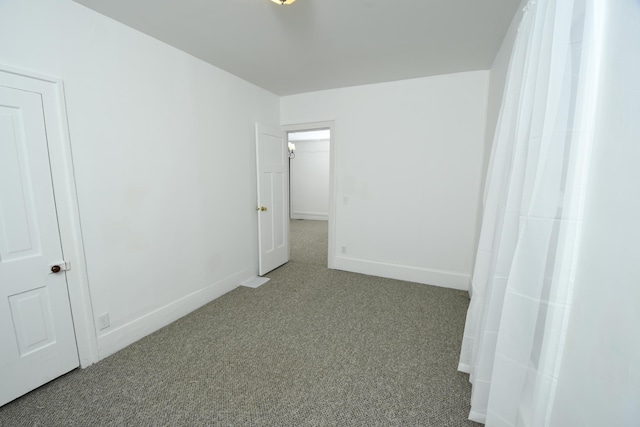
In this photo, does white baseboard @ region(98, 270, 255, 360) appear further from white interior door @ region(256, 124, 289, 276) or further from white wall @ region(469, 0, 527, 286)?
white wall @ region(469, 0, 527, 286)

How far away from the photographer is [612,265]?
0.73 m

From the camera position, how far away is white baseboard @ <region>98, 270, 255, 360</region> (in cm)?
197

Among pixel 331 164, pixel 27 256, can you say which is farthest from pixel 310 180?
pixel 27 256

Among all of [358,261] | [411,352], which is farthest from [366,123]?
[411,352]

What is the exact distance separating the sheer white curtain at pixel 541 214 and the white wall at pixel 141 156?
2.61 meters

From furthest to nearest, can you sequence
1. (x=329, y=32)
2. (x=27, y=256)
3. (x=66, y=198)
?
(x=329, y=32), (x=66, y=198), (x=27, y=256)

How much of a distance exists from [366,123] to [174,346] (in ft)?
10.8

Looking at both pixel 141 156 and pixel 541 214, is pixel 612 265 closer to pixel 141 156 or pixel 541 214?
pixel 541 214

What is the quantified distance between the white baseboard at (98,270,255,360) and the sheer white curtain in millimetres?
2578

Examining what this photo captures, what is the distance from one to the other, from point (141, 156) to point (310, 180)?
604cm

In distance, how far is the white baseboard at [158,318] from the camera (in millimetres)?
1969

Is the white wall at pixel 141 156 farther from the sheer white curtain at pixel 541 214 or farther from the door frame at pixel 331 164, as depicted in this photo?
the sheer white curtain at pixel 541 214

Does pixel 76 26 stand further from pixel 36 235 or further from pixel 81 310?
pixel 81 310

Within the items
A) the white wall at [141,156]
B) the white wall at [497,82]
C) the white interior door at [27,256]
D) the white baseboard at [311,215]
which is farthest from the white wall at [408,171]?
the white baseboard at [311,215]
